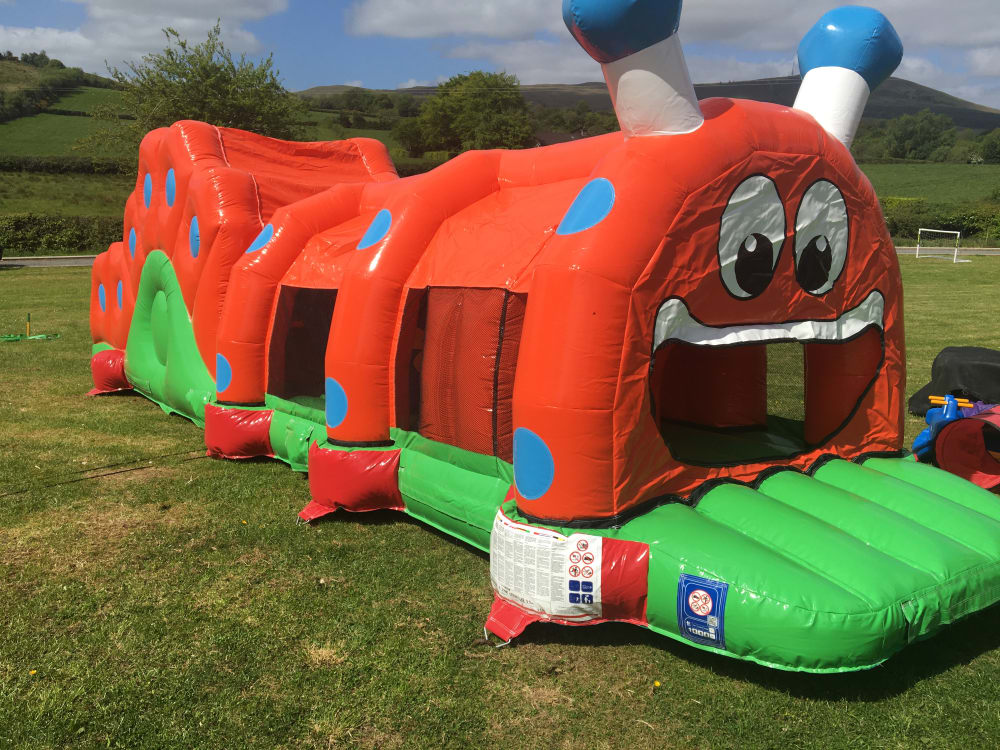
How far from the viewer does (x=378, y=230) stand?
4.74m

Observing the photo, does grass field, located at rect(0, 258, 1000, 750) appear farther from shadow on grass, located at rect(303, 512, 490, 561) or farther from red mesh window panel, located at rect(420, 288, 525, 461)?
red mesh window panel, located at rect(420, 288, 525, 461)

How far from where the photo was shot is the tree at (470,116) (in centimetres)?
5219

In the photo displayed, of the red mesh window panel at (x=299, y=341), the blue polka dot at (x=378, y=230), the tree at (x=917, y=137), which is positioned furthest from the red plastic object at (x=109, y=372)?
the tree at (x=917, y=137)

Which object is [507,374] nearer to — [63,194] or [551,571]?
[551,571]

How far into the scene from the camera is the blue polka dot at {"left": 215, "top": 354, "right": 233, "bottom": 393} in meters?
5.78

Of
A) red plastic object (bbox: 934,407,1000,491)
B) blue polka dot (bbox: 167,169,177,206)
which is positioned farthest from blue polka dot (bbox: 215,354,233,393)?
red plastic object (bbox: 934,407,1000,491)

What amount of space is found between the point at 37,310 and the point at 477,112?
42447mm

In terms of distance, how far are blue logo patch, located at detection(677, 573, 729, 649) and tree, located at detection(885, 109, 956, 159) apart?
69.3 m

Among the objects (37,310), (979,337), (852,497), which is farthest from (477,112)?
(852,497)

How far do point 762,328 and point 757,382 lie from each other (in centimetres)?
144

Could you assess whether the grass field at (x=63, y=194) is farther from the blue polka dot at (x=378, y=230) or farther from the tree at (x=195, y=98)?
the blue polka dot at (x=378, y=230)

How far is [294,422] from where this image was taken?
554cm

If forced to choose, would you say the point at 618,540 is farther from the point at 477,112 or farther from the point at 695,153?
the point at 477,112

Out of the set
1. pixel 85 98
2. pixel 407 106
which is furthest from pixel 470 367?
pixel 407 106
